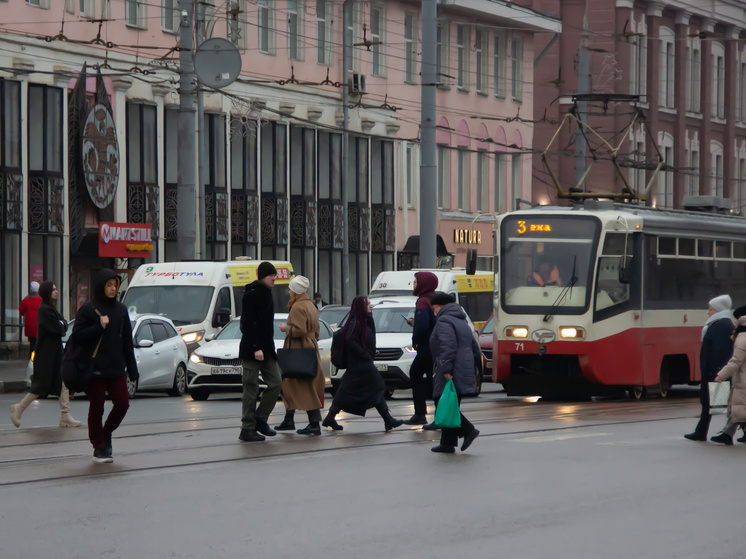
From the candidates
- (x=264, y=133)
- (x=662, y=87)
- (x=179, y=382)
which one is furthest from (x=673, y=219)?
(x=662, y=87)

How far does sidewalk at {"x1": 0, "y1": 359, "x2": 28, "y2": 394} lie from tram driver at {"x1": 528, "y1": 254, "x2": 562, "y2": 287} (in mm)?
9168

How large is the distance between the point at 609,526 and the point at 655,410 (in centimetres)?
1183

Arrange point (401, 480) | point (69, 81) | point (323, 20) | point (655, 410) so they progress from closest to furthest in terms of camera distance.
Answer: point (401, 480) < point (655, 410) < point (69, 81) < point (323, 20)

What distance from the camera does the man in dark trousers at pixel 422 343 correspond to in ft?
56.9

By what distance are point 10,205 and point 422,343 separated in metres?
20.7

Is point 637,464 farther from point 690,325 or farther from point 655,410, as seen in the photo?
point 690,325

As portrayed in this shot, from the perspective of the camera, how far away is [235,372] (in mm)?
24172

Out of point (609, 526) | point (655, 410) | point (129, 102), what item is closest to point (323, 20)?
point (129, 102)

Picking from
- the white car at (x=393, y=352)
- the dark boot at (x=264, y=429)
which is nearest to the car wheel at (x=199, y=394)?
the white car at (x=393, y=352)

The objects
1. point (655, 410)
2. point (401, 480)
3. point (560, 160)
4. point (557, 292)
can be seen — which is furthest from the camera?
point (560, 160)

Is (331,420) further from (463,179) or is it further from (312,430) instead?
(463,179)

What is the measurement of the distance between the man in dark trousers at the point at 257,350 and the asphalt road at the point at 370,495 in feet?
1.15

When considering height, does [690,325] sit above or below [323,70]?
below

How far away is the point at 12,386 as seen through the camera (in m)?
27.1
